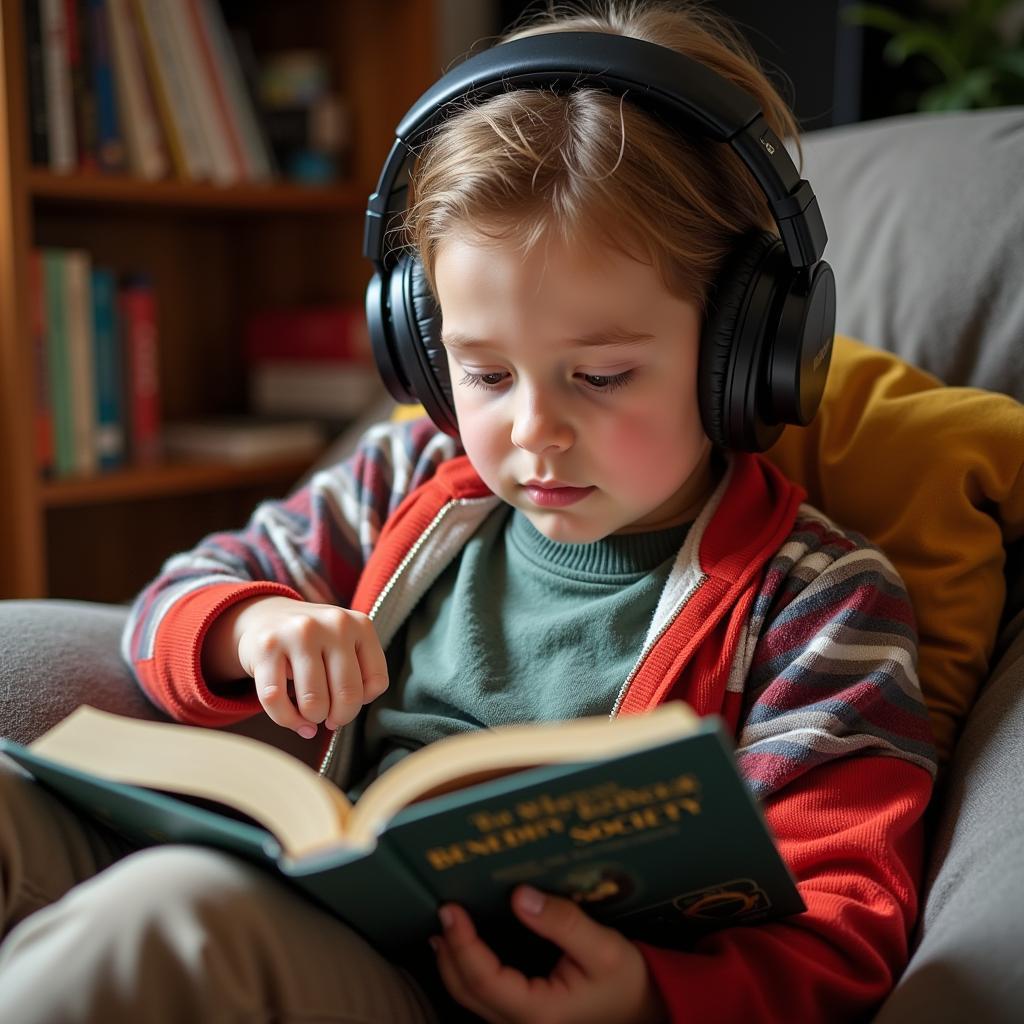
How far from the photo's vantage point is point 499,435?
825 mm

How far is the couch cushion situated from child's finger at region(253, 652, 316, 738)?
0.60 metres

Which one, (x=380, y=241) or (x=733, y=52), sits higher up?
(x=733, y=52)

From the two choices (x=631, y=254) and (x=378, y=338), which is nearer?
(x=631, y=254)

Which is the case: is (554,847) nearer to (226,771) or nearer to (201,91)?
(226,771)

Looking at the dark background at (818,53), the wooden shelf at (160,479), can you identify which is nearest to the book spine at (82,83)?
the wooden shelf at (160,479)

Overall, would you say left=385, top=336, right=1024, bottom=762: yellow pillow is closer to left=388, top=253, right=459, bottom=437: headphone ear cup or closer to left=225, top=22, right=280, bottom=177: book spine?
left=388, top=253, right=459, bottom=437: headphone ear cup

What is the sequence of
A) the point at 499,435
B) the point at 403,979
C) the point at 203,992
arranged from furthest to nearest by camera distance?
the point at 499,435 < the point at 403,979 < the point at 203,992

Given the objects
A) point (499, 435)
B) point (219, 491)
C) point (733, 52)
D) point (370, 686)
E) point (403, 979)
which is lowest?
point (219, 491)

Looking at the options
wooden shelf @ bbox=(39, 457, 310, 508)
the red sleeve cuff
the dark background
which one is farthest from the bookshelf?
the red sleeve cuff

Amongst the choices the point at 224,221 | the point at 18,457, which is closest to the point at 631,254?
the point at 18,457

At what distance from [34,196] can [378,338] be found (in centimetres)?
94

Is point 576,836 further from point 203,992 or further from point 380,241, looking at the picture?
point 380,241

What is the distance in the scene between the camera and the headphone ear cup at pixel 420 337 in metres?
0.88

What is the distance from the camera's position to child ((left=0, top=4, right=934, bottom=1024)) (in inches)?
23.5
